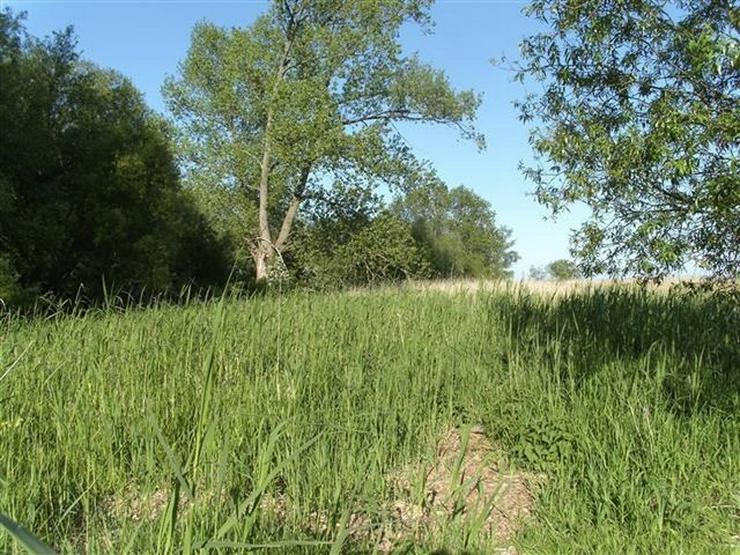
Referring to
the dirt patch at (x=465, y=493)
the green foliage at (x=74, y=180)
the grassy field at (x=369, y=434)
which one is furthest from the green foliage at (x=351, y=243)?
the dirt patch at (x=465, y=493)

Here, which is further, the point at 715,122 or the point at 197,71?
the point at 197,71

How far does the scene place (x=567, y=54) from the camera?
4.82 metres

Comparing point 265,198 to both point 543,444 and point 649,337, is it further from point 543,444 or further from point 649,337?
point 543,444

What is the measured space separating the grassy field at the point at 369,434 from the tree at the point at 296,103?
1801 centimetres

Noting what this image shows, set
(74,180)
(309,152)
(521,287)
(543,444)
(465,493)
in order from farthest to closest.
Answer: (309,152), (74,180), (521,287), (543,444), (465,493)

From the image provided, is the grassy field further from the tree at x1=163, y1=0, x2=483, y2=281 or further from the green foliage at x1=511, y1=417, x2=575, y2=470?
the tree at x1=163, y1=0, x2=483, y2=281

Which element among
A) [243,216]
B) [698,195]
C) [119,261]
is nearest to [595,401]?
[698,195]

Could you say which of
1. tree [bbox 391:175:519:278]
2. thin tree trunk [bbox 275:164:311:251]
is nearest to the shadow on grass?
→ thin tree trunk [bbox 275:164:311:251]

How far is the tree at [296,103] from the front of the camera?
74.7 ft

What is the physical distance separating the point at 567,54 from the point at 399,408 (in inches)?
120

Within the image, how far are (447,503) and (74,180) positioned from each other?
54.5ft

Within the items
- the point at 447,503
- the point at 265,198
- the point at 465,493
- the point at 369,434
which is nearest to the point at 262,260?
the point at 265,198

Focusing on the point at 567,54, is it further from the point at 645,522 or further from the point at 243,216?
the point at 243,216

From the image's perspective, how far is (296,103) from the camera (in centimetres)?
2222
